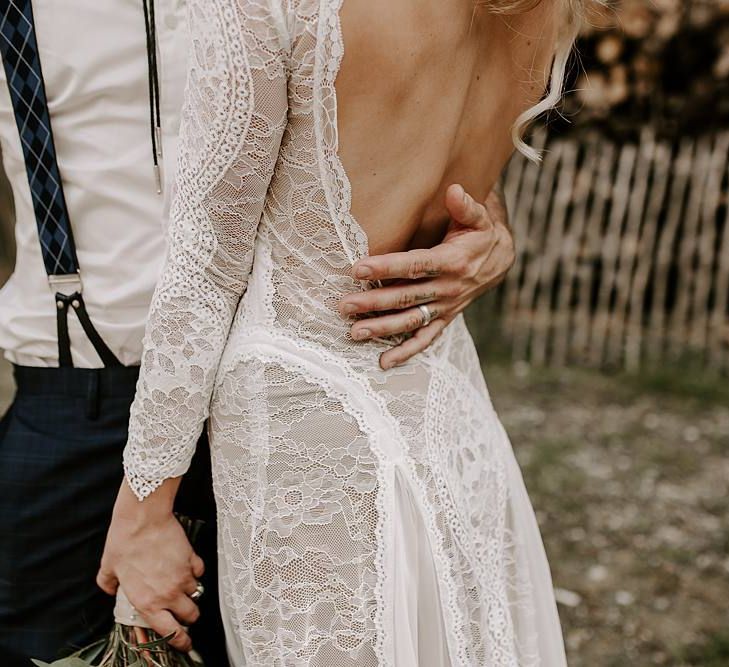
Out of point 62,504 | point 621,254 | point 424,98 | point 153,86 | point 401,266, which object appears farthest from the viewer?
point 621,254

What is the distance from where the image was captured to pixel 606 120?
22.7 feet

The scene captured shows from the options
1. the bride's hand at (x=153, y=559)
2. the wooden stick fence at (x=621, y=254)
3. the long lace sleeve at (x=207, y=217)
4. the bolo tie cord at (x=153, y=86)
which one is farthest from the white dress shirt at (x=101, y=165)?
the wooden stick fence at (x=621, y=254)

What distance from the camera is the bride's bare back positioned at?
1267 mm

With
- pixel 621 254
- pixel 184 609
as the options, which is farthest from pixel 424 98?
pixel 621 254

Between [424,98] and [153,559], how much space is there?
32.6 inches

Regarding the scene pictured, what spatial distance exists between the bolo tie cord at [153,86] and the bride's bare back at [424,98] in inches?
16.8

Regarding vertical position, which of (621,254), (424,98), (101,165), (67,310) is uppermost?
(424,98)

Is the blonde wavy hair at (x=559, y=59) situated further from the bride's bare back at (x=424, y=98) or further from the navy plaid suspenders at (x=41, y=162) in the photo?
the navy plaid suspenders at (x=41, y=162)

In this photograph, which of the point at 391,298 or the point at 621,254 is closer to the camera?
the point at 391,298

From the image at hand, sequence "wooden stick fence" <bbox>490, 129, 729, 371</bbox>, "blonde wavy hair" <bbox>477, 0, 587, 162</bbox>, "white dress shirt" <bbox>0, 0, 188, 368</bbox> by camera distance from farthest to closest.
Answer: "wooden stick fence" <bbox>490, 129, 729, 371</bbox> → "white dress shirt" <bbox>0, 0, 188, 368</bbox> → "blonde wavy hair" <bbox>477, 0, 587, 162</bbox>

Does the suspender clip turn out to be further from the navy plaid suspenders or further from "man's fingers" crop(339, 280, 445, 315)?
"man's fingers" crop(339, 280, 445, 315)

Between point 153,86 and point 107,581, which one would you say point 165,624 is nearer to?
point 107,581

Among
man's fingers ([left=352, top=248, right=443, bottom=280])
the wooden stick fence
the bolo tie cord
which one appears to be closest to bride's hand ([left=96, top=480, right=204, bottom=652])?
man's fingers ([left=352, top=248, right=443, bottom=280])

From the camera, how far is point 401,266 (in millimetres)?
1473
